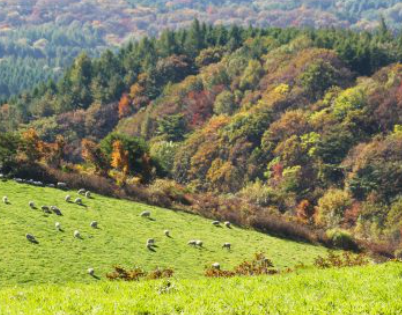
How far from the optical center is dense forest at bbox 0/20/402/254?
332ft

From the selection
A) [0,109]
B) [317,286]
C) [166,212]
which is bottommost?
[0,109]

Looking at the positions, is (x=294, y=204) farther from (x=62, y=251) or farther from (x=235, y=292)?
(x=235, y=292)

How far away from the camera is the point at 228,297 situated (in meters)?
14.4

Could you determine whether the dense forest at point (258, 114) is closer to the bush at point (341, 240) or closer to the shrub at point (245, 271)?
the bush at point (341, 240)

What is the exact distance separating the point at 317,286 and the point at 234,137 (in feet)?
350

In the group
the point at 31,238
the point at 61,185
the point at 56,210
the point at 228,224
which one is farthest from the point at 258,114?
the point at 31,238

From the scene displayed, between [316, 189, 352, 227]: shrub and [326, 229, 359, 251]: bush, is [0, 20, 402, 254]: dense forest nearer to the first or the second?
[316, 189, 352, 227]: shrub

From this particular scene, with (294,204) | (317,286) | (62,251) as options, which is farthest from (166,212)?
(294,204)

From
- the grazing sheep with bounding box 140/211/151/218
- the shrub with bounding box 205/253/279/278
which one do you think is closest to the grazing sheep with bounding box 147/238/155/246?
the grazing sheep with bounding box 140/211/151/218

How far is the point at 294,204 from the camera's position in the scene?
98.1 metres

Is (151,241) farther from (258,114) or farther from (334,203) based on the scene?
(258,114)

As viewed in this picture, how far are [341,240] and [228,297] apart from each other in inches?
1015

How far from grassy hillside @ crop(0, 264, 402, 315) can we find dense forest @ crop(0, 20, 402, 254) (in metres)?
43.1

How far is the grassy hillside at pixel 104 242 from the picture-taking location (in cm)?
2406
